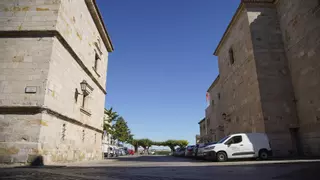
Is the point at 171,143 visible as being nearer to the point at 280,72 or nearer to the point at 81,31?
the point at 280,72

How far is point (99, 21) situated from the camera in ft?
54.7

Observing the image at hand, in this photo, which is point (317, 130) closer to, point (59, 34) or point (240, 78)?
point (240, 78)

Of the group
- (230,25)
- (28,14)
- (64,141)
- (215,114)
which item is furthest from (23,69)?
(215,114)

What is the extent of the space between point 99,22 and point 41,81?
9.23m

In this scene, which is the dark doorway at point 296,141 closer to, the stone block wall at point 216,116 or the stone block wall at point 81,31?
the stone block wall at point 216,116

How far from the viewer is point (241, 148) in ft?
40.8

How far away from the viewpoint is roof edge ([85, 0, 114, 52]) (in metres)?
15.0

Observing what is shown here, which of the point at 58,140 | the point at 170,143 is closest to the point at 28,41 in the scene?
the point at 58,140

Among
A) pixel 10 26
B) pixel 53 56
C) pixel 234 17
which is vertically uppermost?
pixel 234 17

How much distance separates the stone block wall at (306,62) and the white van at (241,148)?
10.4ft

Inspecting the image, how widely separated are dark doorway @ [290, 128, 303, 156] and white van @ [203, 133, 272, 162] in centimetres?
318

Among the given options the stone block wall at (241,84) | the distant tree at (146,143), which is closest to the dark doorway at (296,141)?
the stone block wall at (241,84)

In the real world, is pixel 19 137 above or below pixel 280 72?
below

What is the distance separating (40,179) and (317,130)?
1442 cm
